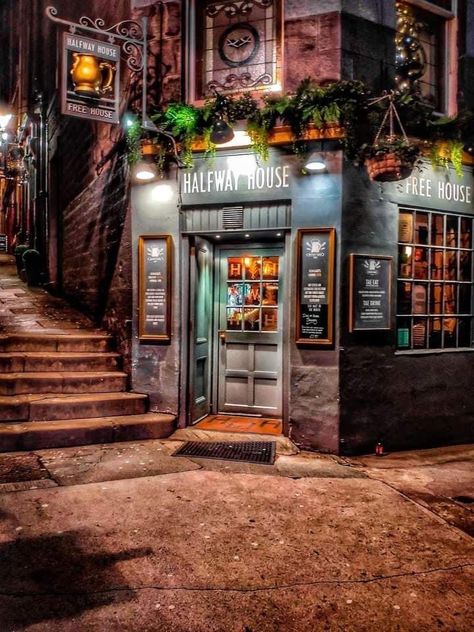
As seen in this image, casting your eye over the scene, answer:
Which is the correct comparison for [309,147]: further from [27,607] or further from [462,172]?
[27,607]

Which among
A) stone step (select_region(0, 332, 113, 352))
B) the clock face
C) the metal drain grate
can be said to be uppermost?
the clock face

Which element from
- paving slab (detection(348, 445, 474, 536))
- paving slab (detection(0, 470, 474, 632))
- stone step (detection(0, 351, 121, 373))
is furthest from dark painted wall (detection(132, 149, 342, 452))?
paving slab (detection(0, 470, 474, 632))

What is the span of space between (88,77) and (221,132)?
1.79m

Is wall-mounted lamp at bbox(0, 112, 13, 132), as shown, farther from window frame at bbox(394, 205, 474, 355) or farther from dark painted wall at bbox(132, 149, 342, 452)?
window frame at bbox(394, 205, 474, 355)

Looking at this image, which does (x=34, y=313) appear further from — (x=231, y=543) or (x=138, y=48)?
(x=231, y=543)

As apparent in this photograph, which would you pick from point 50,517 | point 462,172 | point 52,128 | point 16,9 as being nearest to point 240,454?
point 50,517

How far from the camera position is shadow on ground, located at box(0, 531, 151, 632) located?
9.77ft

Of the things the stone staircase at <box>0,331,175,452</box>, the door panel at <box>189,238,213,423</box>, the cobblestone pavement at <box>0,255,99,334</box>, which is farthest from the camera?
the cobblestone pavement at <box>0,255,99,334</box>

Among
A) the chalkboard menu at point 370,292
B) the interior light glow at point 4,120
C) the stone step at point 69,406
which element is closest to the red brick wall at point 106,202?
the stone step at point 69,406

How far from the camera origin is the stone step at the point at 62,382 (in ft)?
22.5

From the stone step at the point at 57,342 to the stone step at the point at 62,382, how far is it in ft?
2.05

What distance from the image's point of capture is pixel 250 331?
25.8ft

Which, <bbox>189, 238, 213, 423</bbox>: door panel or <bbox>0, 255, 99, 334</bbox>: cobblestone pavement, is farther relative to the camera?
<bbox>0, 255, 99, 334</bbox>: cobblestone pavement

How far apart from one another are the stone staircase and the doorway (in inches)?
44.6
